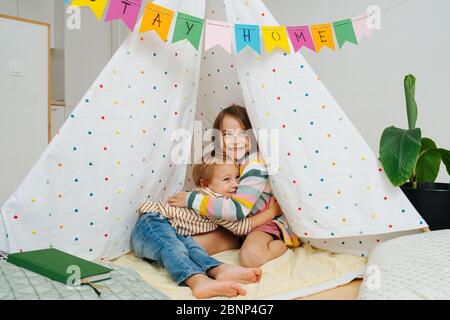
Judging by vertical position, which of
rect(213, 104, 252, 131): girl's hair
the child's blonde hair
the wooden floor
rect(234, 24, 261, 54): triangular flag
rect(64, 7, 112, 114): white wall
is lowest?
the wooden floor

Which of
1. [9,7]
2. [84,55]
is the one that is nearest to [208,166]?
[84,55]

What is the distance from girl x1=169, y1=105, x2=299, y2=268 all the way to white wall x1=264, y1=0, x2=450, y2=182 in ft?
2.83

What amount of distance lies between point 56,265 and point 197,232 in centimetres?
50

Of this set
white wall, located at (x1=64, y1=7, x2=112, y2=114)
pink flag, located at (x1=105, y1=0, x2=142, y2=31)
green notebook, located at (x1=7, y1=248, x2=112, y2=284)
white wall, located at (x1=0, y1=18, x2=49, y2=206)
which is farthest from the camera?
white wall, located at (x1=64, y1=7, x2=112, y2=114)

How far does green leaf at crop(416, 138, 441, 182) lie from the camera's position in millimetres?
1421

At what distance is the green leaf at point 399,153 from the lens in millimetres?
1170

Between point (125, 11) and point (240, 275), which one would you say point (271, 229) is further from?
point (125, 11)

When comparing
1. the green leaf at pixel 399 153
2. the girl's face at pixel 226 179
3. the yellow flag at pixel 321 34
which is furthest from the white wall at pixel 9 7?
the green leaf at pixel 399 153

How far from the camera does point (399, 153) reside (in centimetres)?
121

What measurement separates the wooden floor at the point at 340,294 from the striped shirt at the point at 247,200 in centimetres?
28

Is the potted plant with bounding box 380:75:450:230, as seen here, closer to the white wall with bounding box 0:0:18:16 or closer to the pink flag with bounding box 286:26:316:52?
the pink flag with bounding box 286:26:316:52

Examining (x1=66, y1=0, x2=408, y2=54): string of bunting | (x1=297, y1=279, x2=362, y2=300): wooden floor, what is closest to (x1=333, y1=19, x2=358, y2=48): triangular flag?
(x1=66, y1=0, x2=408, y2=54): string of bunting
